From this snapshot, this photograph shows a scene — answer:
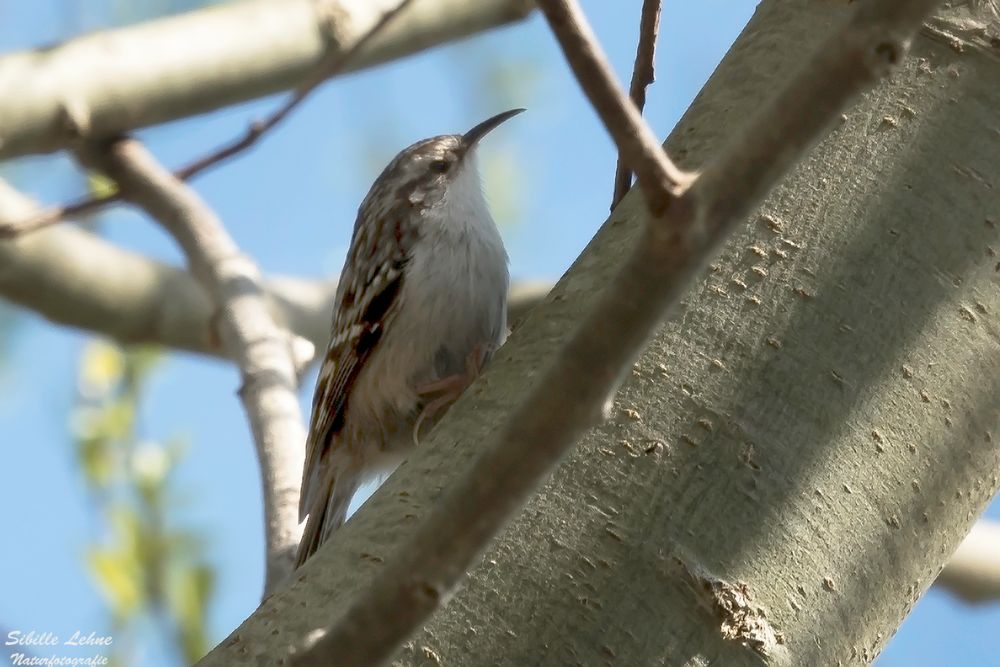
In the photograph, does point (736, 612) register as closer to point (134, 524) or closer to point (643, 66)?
point (643, 66)

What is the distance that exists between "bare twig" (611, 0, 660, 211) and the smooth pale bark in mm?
417

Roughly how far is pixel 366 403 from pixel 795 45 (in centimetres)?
215

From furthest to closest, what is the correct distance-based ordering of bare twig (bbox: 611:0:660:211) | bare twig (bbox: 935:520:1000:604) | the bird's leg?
bare twig (bbox: 935:520:1000:604) → the bird's leg → bare twig (bbox: 611:0:660:211)

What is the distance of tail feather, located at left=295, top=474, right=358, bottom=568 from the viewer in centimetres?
359

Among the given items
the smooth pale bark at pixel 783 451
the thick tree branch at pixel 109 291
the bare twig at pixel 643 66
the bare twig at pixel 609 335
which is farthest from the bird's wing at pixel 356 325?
the bare twig at pixel 609 335

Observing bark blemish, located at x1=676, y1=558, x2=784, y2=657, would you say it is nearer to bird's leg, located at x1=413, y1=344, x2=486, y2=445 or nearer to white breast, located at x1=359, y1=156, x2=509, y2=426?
bird's leg, located at x1=413, y1=344, x2=486, y2=445

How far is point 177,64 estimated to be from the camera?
13.1ft

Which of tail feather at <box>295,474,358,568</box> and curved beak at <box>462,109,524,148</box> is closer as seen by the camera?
tail feather at <box>295,474,358,568</box>

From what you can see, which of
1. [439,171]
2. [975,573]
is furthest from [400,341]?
[975,573]

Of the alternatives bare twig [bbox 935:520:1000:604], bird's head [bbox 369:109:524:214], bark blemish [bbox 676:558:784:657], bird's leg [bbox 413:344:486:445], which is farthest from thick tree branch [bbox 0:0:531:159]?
bare twig [bbox 935:520:1000:604]

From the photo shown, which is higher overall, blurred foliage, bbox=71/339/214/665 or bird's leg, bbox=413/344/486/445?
bird's leg, bbox=413/344/486/445

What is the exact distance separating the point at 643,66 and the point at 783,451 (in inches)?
42.6

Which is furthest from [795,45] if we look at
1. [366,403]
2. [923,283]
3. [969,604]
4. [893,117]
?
[969,604]

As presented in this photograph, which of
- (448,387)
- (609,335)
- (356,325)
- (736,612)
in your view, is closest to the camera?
(609,335)
